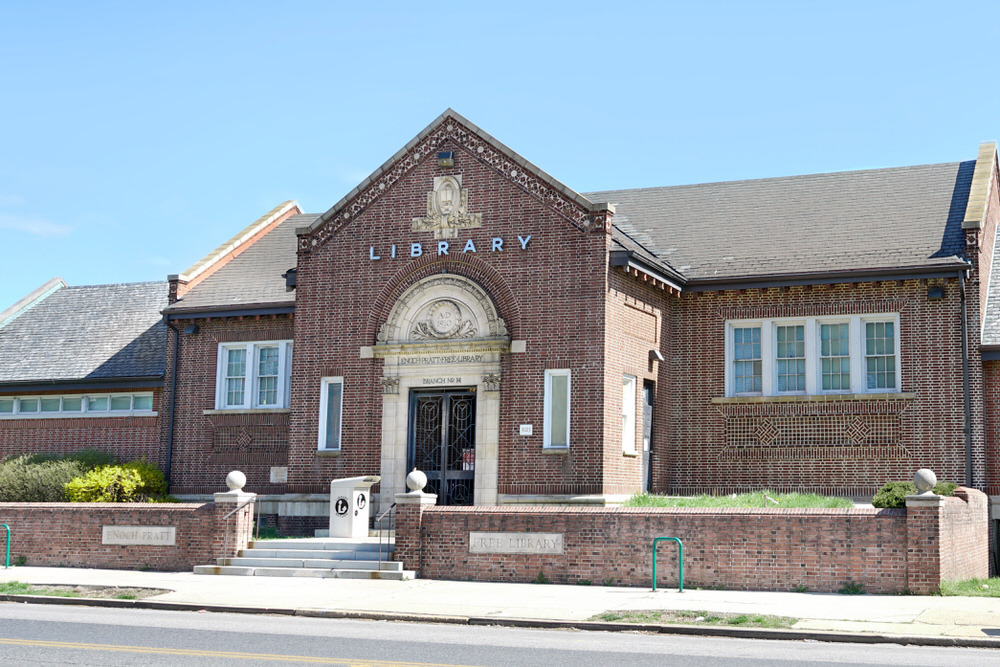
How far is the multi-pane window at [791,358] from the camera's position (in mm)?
25000

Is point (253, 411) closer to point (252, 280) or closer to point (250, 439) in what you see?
point (250, 439)

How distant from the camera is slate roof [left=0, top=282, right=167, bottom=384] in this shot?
30922mm

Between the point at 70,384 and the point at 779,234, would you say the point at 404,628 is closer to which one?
the point at 779,234

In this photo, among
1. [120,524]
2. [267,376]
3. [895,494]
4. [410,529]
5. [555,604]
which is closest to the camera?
[555,604]

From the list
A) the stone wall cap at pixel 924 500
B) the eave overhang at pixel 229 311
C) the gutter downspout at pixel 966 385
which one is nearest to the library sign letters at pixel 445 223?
the eave overhang at pixel 229 311

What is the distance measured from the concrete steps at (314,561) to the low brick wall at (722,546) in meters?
0.55

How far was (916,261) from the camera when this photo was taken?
23922 millimetres

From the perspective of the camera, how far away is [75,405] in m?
31.2

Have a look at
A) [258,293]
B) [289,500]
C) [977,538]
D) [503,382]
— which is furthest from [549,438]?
[258,293]

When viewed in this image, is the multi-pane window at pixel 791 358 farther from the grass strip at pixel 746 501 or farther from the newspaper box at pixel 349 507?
the newspaper box at pixel 349 507

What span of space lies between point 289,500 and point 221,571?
443 centimetres

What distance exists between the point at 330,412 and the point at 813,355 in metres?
10.7

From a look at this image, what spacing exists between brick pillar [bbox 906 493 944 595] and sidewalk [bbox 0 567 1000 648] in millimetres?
280

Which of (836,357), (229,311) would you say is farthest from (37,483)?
(836,357)
